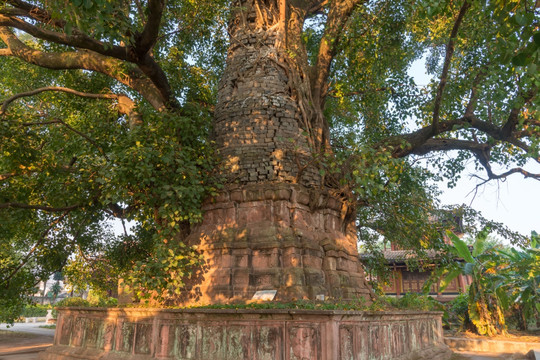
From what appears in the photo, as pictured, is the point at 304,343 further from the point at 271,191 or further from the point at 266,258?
the point at 271,191

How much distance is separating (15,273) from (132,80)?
6.07 metres

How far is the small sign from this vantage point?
626 cm

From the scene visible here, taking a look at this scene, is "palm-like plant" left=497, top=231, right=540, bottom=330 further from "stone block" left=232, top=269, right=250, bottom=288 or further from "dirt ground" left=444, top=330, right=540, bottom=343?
"stone block" left=232, top=269, right=250, bottom=288

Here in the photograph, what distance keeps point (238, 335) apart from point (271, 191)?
3.26m

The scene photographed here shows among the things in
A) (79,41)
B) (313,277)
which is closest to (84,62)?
(79,41)

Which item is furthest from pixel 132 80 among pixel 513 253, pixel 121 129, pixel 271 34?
pixel 513 253

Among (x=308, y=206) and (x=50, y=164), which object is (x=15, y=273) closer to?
(x=50, y=164)

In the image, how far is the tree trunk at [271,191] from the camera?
7219 mm

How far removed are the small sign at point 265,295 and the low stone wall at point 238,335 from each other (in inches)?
44.0

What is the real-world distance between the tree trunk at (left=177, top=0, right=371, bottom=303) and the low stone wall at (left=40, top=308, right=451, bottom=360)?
1.38m

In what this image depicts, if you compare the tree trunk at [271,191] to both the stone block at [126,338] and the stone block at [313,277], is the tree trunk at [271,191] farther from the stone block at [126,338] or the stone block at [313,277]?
the stone block at [126,338]

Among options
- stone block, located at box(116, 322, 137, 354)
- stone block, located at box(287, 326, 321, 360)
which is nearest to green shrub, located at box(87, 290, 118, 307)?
stone block, located at box(116, 322, 137, 354)

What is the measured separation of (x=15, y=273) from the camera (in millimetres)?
10219

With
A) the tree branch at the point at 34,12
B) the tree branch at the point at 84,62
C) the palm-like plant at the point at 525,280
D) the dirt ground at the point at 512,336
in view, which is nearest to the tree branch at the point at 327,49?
the tree branch at the point at 84,62
